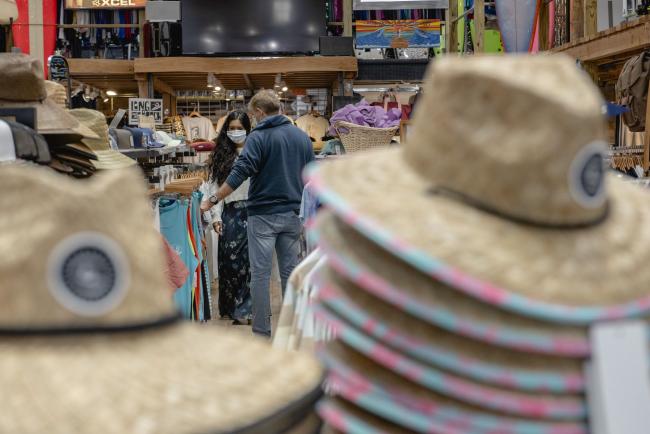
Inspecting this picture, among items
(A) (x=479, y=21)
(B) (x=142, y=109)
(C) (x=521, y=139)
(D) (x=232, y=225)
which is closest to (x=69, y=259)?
(C) (x=521, y=139)

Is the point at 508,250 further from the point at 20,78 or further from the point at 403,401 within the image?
the point at 20,78

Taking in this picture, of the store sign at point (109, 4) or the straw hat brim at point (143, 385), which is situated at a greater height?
the store sign at point (109, 4)

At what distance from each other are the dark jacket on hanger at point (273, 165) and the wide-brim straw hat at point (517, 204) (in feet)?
13.1

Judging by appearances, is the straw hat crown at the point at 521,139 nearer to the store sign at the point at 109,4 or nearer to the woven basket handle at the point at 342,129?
the woven basket handle at the point at 342,129

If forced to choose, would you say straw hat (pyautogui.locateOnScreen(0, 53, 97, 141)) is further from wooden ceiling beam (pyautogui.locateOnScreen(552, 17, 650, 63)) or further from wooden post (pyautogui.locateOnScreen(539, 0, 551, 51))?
wooden post (pyautogui.locateOnScreen(539, 0, 551, 51))

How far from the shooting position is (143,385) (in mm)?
707

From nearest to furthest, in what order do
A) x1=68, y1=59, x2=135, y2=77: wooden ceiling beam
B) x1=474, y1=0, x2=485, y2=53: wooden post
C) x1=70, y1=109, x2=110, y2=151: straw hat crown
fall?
1. x1=70, y1=109, x2=110, y2=151: straw hat crown
2. x1=474, y1=0, x2=485, y2=53: wooden post
3. x1=68, y1=59, x2=135, y2=77: wooden ceiling beam

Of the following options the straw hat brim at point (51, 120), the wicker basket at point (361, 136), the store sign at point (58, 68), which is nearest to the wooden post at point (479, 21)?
the wicker basket at point (361, 136)

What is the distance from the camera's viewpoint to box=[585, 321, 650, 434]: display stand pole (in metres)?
0.75

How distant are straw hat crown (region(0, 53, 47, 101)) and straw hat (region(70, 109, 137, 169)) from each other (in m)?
0.56

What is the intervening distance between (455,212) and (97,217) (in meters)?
0.35

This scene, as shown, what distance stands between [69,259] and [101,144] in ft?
8.25

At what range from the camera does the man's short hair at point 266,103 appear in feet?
16.0

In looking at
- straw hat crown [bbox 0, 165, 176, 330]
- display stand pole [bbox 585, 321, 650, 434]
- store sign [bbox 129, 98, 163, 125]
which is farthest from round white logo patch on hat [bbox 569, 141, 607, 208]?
store sign [bbox 129, 98, 163, 125]
